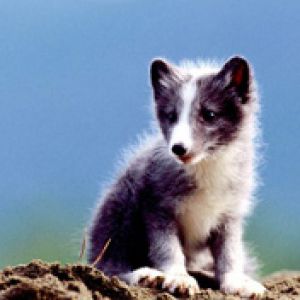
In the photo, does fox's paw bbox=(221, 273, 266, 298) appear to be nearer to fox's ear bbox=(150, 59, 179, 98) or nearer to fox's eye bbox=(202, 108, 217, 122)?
fox's eye bbox=(202, 108, 217, 122)

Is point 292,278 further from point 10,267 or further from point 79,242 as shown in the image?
point 10,267

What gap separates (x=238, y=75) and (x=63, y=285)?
2051 millimetres

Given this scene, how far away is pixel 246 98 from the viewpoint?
5.48m

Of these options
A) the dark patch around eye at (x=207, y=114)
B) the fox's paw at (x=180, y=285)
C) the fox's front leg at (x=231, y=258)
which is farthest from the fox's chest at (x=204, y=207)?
the fox's paw at (x=180, y=285)

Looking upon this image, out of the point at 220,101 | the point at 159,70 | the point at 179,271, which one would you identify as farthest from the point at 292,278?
the point at 159,70

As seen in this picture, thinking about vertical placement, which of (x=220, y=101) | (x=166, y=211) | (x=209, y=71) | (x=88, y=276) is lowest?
(x=88, y=276)

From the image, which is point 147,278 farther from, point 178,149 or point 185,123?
point 185,123

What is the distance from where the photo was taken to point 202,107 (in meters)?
5.21

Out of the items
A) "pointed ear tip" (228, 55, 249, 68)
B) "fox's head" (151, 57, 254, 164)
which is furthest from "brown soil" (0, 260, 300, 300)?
"pointed ear tip" (228, 55, 249, 68)

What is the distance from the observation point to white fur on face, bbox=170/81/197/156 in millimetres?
4988

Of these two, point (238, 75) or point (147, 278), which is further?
point (238, 75)

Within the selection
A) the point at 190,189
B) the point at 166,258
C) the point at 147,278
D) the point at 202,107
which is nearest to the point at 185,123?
the point at 202,107

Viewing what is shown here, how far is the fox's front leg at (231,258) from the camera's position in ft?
16.9

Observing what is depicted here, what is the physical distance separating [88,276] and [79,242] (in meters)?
1.97
